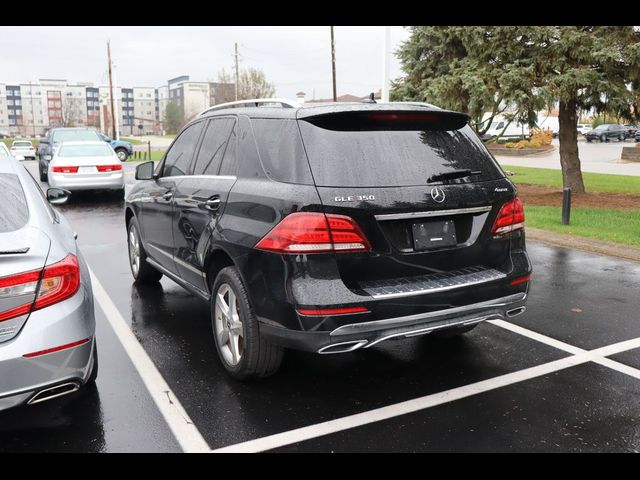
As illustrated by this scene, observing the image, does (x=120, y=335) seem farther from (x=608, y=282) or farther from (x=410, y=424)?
(x=608, y=282)

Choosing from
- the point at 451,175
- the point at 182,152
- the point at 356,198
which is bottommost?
the point at 356,198

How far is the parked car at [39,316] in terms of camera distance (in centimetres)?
310

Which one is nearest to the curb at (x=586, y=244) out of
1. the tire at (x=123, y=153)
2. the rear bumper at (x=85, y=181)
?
the rear bumper at (x=85, y=181)

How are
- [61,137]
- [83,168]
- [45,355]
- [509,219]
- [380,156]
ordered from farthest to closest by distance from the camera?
[61,137], [83,168], [509,219], [380,156], [45,355]

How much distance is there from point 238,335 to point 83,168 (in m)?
12.2

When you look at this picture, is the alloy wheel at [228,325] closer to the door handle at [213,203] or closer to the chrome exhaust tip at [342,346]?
the door handle at [213,203]

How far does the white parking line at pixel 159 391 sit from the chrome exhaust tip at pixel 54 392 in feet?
2.01

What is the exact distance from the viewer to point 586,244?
30.3 ft

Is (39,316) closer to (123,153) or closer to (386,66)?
(386,66)

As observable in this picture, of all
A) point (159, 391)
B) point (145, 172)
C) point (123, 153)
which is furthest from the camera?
point (123, 153)

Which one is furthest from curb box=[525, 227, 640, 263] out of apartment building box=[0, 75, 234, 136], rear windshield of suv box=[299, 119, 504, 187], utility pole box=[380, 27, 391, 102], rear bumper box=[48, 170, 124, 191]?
apartment building box=[0, 75, 234, 136]

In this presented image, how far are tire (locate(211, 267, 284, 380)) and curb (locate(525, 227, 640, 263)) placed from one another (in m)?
6.10

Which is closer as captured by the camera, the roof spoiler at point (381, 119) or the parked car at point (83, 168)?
the roof spoiler at point (381, 119)

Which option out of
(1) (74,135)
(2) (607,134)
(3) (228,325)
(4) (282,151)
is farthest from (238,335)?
(2) (607,134)
